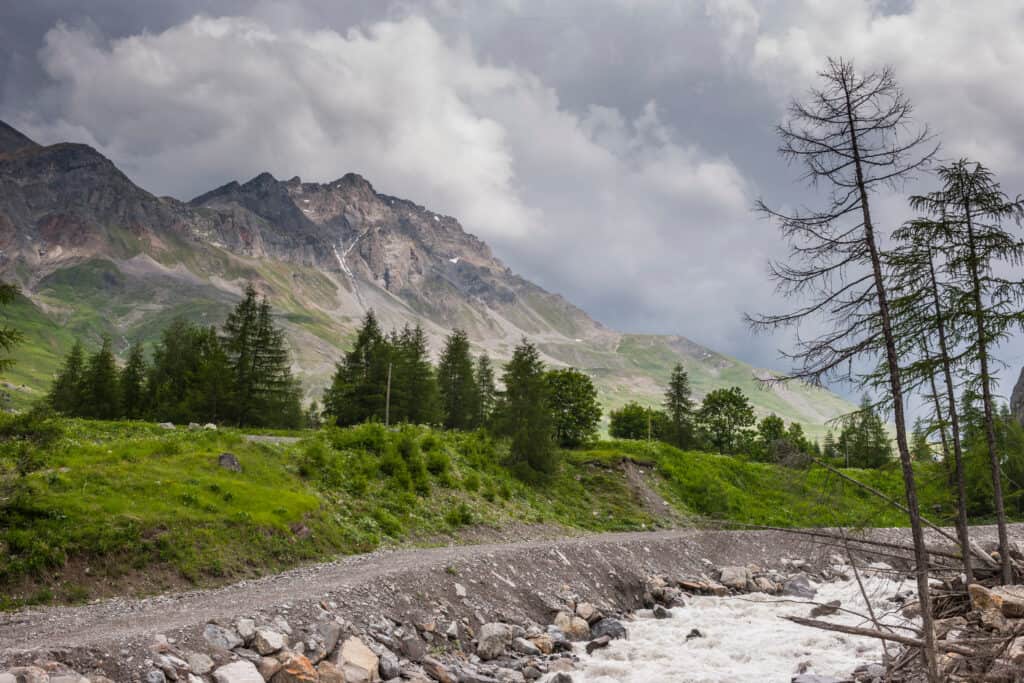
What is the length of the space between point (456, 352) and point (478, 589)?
181 feet

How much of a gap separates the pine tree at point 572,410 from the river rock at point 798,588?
115 feet

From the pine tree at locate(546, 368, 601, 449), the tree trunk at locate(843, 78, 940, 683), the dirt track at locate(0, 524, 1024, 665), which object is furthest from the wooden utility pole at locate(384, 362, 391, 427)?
the tree trunk at locate(843, 78, 940, 683)

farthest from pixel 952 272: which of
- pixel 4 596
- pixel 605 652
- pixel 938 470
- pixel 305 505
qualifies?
pixel 4 596

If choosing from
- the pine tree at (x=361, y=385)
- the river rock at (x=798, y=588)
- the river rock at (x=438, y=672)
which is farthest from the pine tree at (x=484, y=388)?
the river rock at (x=438, y=672)

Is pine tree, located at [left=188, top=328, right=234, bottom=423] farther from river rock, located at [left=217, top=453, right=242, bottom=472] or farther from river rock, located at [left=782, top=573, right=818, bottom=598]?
river rock, located at [left=782, top=573, right=818, bottom=598]

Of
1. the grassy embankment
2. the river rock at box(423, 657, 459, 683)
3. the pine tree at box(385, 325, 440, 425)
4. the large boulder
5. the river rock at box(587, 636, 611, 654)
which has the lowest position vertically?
the river rock at box(587, 636, 611, 654)

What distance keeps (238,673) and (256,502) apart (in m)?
11.9

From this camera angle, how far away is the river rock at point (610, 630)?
1872 cm

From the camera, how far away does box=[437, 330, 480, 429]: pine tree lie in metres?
71.4

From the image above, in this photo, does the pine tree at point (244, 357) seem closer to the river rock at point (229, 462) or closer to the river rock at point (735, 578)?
the river rock at point (229, 462)

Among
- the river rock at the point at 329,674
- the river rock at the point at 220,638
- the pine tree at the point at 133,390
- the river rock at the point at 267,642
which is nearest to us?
the river rock at the point at 220,638

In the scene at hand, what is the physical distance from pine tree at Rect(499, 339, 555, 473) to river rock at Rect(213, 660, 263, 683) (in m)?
31.3

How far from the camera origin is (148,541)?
17125mm

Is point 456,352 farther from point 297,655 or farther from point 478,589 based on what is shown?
point 297,655
